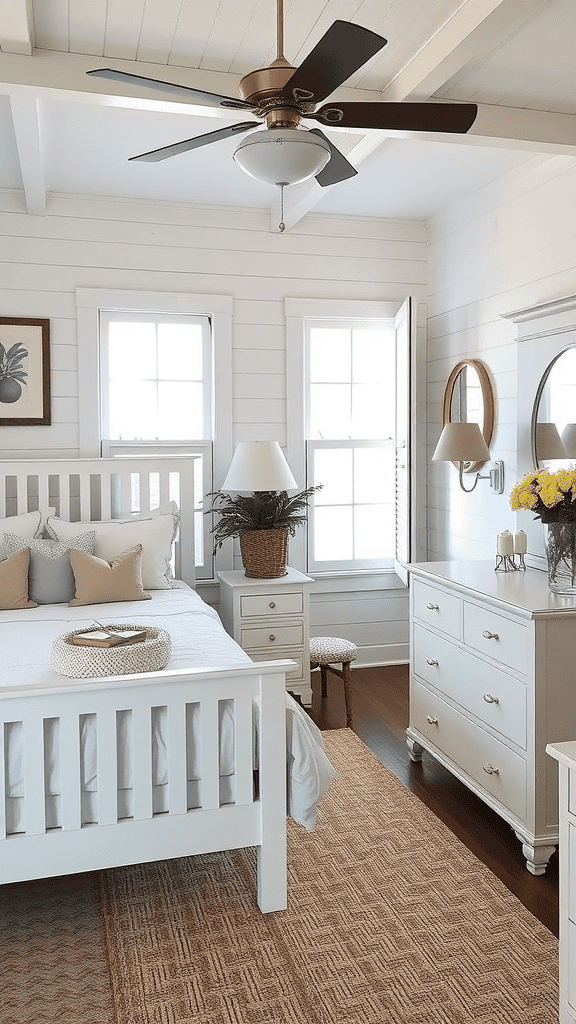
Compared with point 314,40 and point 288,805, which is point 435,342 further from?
point 288,805

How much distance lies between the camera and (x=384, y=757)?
3.58m

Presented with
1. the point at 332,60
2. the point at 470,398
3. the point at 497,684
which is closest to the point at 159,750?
the point at 497,684

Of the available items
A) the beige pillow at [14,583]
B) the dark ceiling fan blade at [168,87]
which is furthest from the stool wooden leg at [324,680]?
the dark ceiling fan blade at [168,87]

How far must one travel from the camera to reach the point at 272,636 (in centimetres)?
424

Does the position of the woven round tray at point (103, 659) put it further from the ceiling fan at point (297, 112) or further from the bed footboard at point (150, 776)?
the ceiling fan at point (297, 112)

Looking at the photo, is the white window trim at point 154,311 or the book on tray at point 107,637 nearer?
the book on tray at point 107,637

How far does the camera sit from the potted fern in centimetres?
430

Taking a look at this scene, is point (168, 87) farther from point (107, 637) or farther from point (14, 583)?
point (14, 583)

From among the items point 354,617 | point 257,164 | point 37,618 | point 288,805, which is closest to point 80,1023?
point 288,805

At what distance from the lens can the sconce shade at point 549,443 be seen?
3369 mm

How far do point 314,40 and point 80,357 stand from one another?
7.33ft

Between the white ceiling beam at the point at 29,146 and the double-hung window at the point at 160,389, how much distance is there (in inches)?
27.3

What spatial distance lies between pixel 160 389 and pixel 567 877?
3498mm

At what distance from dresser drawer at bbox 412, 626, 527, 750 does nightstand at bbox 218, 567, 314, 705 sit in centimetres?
87
